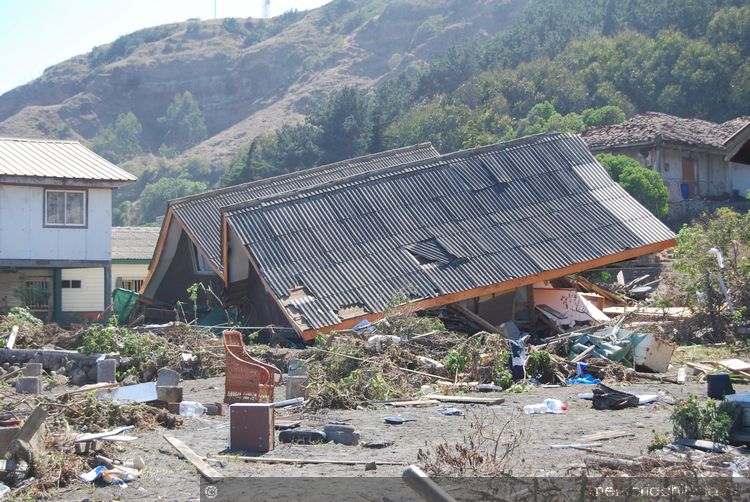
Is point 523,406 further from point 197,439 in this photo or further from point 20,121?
point 20,121

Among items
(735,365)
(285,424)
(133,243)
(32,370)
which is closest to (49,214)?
(32,370)

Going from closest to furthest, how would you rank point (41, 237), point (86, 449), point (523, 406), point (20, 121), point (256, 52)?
point (86, 449)
point (523, 406)
point (41, 237)
point (20, 121)
point (256, 52)

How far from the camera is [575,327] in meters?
20.5

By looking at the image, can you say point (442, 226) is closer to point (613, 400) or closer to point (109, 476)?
point (613, 400)

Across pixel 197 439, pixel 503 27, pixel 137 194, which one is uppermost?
pixel 503 27

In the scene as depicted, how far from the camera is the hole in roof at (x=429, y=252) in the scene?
2047cm

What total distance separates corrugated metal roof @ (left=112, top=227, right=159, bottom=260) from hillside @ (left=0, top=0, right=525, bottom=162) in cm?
7061

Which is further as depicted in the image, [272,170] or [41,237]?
[272,170]

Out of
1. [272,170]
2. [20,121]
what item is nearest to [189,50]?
[20,121]

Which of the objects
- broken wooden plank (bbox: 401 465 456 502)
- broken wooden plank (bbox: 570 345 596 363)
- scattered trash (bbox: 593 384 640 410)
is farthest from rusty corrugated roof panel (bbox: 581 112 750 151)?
broken wooden plank (bbox: 401 465 456 502)

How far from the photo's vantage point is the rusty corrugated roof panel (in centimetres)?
3444

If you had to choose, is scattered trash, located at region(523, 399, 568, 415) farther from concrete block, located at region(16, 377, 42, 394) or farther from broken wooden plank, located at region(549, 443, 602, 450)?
concrete block, located at region(16, 377, 42, 394)

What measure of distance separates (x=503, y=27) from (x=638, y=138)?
3535 inches

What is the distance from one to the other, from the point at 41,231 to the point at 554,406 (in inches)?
716
